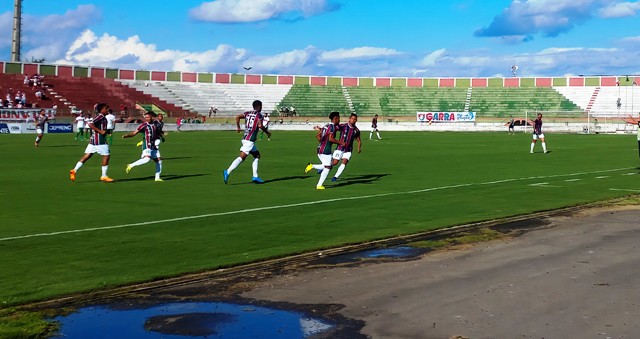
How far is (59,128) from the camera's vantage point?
65.5 m

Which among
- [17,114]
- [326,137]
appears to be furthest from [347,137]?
[17,114]

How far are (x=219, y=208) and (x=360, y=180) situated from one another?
7.45 meters

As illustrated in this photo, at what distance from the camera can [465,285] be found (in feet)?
29.3

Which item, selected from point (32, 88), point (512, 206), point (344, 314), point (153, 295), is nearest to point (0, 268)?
point (153, 295)

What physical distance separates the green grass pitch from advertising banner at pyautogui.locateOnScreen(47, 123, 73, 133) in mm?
35864

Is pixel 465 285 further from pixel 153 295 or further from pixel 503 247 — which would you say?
pixel 153 295

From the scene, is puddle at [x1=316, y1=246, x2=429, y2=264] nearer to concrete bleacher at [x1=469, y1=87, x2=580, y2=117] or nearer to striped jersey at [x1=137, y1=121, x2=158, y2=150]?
striped jersey at [x1=137, y1=121, x2=158, y2=150]

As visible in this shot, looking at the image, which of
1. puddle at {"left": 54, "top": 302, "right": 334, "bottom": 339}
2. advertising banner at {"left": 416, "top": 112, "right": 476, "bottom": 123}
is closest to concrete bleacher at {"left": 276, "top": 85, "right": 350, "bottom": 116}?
advertising banner at {"left": 416, "top": 112, "right": 476, "bottom": 123}

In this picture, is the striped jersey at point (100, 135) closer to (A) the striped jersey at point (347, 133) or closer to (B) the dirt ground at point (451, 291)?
(A) the striped jersey at point (347, 133)

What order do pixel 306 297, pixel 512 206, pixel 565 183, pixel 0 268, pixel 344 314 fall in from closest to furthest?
pixel 344 314 → pixel 306 297 → pixel 0 268 → pixel 512 206 → pixel 565 183

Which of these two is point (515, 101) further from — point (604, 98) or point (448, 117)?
point (448, 117)

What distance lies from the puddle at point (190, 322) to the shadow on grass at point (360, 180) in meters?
13.3

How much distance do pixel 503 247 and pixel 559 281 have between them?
2.35 m

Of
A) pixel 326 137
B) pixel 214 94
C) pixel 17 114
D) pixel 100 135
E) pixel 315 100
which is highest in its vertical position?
pixel 214 94
